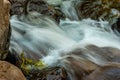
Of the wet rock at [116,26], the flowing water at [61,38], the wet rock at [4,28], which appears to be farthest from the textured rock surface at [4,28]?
the wet rock at [116,26]

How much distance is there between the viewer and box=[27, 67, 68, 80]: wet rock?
5.11m

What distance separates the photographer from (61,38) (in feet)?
26.7

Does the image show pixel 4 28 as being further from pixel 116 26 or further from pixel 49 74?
pixel 116 26

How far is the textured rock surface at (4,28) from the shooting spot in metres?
4.90

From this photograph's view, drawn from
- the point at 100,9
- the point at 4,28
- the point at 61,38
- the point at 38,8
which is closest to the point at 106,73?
the point at 4,28

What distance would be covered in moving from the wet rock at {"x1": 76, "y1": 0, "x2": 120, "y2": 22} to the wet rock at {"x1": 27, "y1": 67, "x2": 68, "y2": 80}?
4.66 metres

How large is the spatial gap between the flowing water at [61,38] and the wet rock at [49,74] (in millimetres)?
424

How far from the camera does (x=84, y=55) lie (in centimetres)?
689

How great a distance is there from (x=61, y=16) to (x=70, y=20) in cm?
35

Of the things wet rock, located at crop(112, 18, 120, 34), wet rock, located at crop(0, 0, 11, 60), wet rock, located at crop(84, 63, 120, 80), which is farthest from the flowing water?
wet rock, located at crop(0, 0, 11, 60)

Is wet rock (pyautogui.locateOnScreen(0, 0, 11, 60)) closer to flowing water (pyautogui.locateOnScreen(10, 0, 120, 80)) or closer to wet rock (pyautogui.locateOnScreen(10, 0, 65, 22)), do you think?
flowing water (pyautogui.locateOnScreen(10, 0, 120, 80))

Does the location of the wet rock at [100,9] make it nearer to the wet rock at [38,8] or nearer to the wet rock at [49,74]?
the wet rock at [38,8]

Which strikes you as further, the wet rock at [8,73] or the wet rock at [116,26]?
the wet rock at [116,26]

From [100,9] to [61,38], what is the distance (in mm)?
2318
